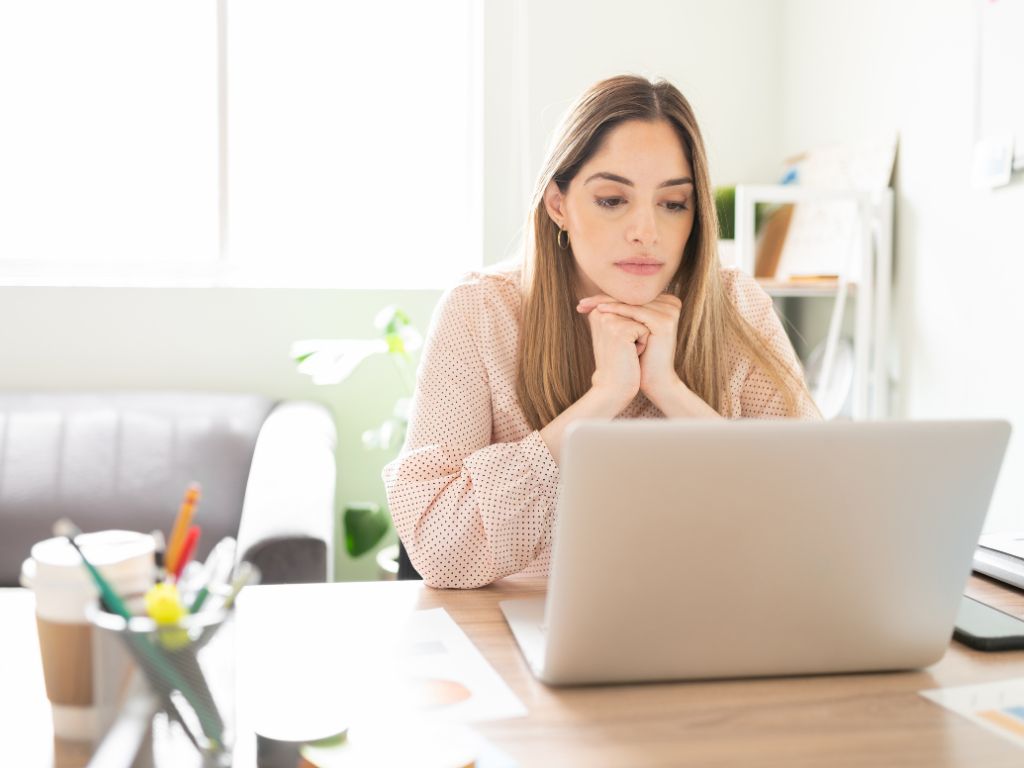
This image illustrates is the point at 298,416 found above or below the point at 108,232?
below

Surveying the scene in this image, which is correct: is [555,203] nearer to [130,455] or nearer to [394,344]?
[394,344]

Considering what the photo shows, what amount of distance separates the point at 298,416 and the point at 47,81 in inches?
50.4

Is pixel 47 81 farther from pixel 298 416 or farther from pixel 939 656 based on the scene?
pixel 939 656

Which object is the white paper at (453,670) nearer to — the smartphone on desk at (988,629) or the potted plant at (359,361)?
the smartphone on desk at (988,629)

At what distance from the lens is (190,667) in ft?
1.65

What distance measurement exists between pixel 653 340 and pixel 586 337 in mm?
128

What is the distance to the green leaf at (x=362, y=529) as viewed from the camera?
2.35m

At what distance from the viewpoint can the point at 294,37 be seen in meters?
2.76

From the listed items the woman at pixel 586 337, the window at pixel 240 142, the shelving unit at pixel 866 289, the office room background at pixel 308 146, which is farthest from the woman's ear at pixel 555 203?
the window at pixel 240 142

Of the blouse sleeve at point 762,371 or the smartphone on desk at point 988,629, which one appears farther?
the blouse sleeve at point 762,371

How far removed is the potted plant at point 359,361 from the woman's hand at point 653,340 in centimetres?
107

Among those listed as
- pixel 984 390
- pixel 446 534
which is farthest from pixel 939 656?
pixel 984 390

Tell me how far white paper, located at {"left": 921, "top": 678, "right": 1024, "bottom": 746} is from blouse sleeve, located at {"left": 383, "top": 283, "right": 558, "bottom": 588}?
483 millimetres

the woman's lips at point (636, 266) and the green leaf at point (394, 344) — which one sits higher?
the woman's lips at point (636, 266)
